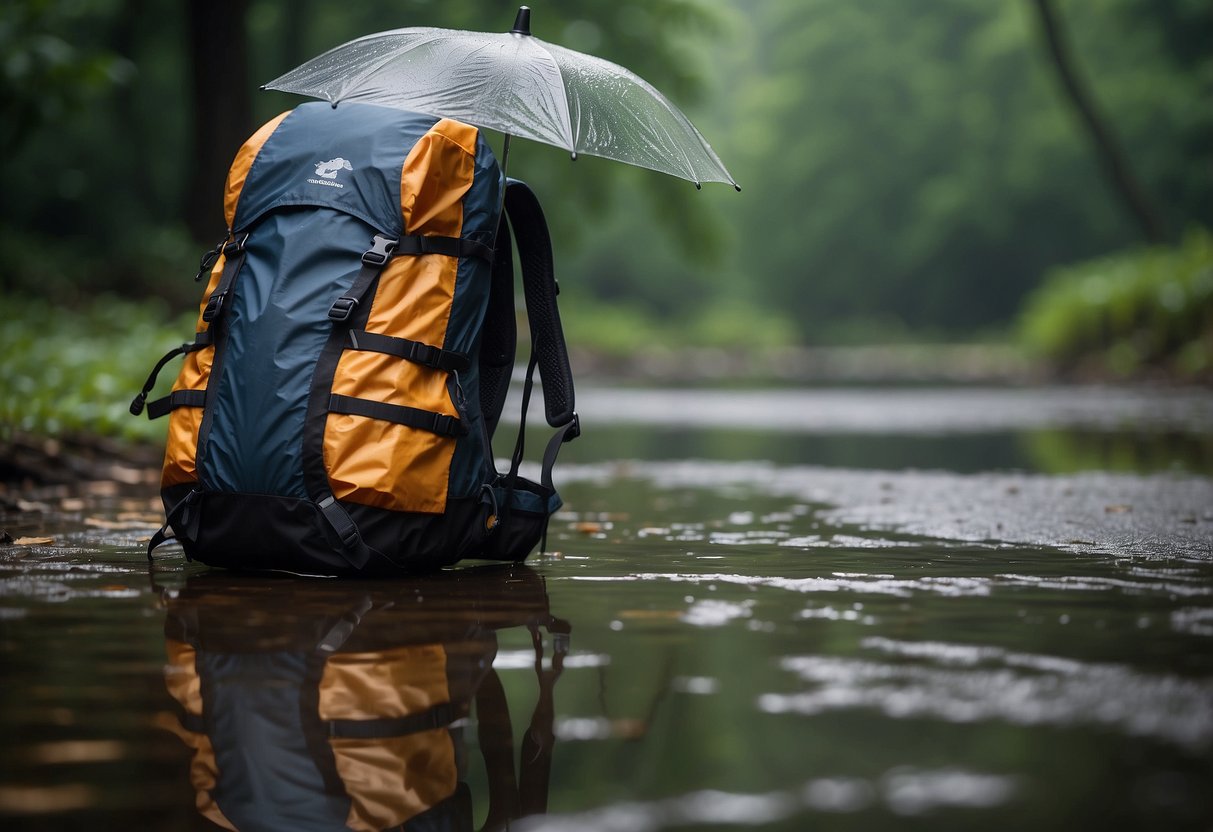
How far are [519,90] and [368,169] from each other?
612 mm

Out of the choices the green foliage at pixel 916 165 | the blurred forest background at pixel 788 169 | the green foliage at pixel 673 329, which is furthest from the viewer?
the green foliage at pixel 916 165

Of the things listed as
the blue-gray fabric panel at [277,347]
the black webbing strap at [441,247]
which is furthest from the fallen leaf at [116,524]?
the black webbing strap at [441,247]

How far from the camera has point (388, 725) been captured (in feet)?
9.27

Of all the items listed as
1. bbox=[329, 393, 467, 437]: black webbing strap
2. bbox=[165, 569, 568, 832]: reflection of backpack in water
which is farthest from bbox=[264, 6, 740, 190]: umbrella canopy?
bbox=[165, 569, 568, 832]: reflection of backpack in water

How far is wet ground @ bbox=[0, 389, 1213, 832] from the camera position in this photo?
7.79 feet

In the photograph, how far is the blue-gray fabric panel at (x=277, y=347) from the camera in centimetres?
434

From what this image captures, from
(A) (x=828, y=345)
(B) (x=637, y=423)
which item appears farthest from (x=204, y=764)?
(A) (x=828, y=345)

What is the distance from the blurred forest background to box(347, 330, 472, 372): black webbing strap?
16.8ft

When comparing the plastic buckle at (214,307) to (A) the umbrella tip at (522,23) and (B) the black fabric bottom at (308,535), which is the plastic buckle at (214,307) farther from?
(A) the umbrella tip at (522,23)

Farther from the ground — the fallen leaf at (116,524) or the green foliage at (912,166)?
the green foliage at (912,166)

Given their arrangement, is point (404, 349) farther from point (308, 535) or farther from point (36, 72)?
point (36, 72)

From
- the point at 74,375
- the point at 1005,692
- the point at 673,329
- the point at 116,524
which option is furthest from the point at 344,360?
the point at 673,329

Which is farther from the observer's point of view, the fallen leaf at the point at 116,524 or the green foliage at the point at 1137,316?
the green foliage at the point at 1137,316

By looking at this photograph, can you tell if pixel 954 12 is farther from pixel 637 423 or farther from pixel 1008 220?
pixel 637 423
